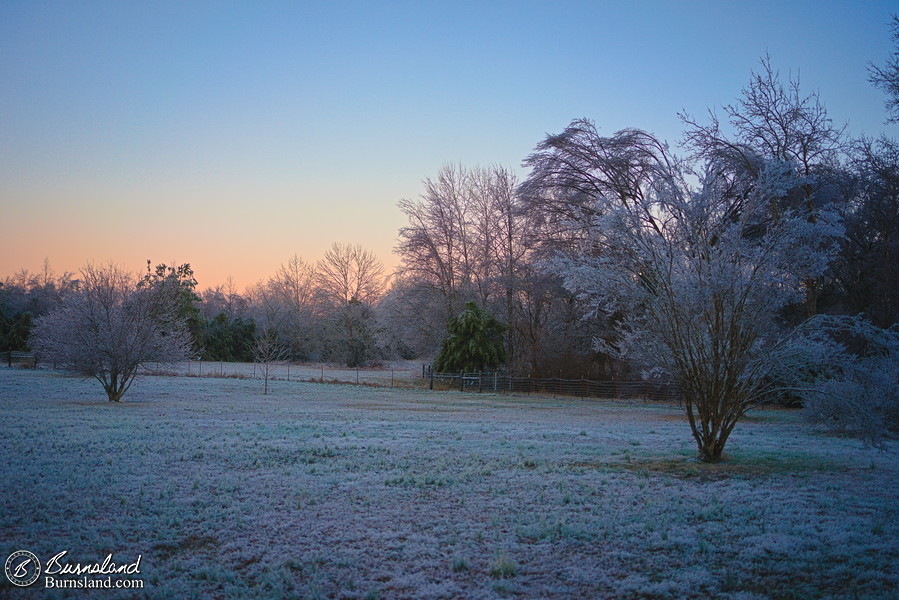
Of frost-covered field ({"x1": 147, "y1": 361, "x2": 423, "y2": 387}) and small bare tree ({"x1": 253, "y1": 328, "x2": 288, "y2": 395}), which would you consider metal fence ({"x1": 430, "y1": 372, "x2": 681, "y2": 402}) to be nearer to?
frost-covered field ({"x1": 147, "y1": 361, "x2": 423, "y2": 387})

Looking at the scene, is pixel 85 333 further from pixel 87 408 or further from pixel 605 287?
pixel 605 287

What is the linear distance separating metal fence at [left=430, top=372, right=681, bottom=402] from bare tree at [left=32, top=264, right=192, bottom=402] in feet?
56.3

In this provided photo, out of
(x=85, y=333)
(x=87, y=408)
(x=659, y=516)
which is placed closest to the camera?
(x=659, y=516)

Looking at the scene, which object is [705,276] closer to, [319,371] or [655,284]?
[655,284]

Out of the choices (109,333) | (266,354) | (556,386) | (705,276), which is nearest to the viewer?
(705,276)

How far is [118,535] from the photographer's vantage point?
561 cm

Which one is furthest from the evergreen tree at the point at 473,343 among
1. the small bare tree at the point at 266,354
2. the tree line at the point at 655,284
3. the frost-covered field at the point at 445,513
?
the frost-covered field at the point at 445,513

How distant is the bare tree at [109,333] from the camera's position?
1973 centimetres

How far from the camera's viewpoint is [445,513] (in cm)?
661

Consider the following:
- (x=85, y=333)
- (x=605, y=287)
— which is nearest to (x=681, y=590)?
(x=605, y=287)

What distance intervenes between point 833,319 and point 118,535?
9.94m

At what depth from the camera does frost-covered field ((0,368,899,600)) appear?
4680mm

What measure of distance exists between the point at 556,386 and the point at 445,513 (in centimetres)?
2604

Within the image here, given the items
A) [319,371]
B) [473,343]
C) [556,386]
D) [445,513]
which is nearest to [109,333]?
[445,513]
